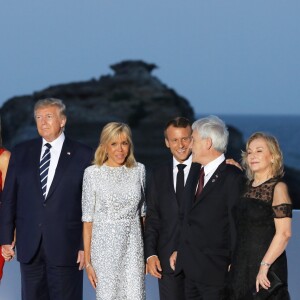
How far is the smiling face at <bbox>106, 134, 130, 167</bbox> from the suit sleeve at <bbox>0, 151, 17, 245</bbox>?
527 mm

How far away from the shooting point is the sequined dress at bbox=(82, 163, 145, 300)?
13.0ft

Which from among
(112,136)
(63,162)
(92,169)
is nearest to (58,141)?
(63,162)

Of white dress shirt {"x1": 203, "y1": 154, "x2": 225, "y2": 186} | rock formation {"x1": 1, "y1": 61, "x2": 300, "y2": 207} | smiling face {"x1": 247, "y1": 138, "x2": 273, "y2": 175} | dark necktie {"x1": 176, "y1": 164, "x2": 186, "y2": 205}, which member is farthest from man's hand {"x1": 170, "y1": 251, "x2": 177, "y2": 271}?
rock formation {"x1": 1, "y1": 61, "x2": 300, "y2": 207}

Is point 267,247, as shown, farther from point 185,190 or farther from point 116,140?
point 116,140

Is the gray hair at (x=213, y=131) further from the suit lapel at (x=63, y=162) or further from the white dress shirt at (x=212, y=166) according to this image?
the suit lapel at (x=63, y=162)

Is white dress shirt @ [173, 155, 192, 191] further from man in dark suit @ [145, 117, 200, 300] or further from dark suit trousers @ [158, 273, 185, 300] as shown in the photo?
dark suit trousers @ [158, 273, 185, 300]

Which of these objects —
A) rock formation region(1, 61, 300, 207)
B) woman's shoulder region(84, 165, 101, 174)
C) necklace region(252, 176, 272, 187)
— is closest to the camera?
necklace region(252, 176, 272, 187)

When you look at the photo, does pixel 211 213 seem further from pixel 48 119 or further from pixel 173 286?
pixel 48 119

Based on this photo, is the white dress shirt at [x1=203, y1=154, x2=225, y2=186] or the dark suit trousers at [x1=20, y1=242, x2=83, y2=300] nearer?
the white dress shirt at [x1=203, y1=154, x2=225, y2=186]

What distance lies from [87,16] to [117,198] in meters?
23.0

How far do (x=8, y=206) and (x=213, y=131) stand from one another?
3.70 ft

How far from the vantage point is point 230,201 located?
3.62 meters

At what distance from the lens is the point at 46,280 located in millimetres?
4219

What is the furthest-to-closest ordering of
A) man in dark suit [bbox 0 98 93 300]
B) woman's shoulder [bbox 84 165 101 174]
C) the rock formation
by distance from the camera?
the rock formation, man in dark suit [bbox 0 98 93 300], woman's shoulder [bbox 84 165 101 174]
